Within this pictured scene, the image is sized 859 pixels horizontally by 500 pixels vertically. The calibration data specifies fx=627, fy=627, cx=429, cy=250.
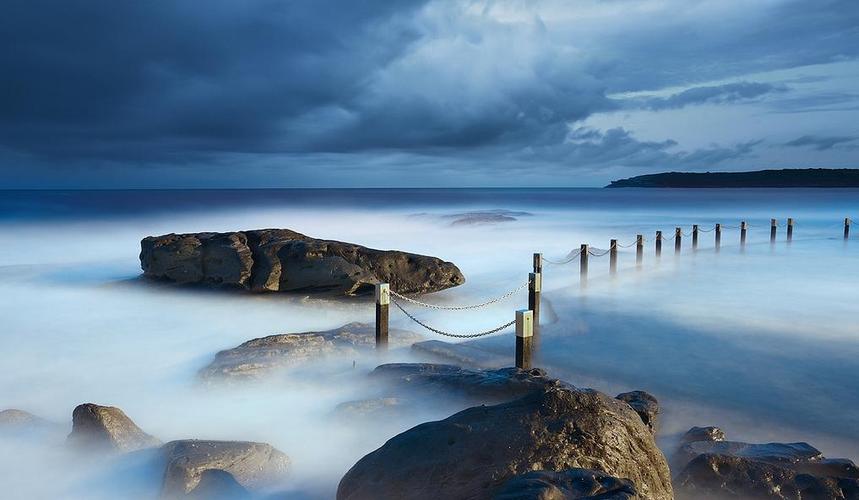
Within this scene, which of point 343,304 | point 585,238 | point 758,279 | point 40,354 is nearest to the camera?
point 40,354

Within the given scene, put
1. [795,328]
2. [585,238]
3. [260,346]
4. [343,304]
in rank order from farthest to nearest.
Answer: [585,238] → [343,304] → [795,328] → [260,346]

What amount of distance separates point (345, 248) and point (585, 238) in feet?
62.4

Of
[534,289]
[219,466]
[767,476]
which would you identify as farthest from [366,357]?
[767,476]

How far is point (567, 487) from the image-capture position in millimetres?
2764

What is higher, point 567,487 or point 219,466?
point 567,487

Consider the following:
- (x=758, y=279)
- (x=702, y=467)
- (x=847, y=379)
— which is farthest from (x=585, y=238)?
(x=702, y=467)

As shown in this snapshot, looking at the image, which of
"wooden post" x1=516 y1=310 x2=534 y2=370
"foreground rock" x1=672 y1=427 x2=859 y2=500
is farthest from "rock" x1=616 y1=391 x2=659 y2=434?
"wooden post" x1=516 y1=310 x2=534 y2=370

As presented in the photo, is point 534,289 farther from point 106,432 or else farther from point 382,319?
point 106,432

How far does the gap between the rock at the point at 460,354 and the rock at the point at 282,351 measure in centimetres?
35

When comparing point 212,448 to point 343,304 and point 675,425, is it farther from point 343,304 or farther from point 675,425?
point 343,304

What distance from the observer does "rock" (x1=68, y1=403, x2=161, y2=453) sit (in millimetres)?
4914

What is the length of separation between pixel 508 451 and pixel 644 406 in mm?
3045


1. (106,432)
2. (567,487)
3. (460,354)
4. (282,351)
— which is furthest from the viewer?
(460,354)

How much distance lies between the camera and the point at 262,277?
38.9 ft
